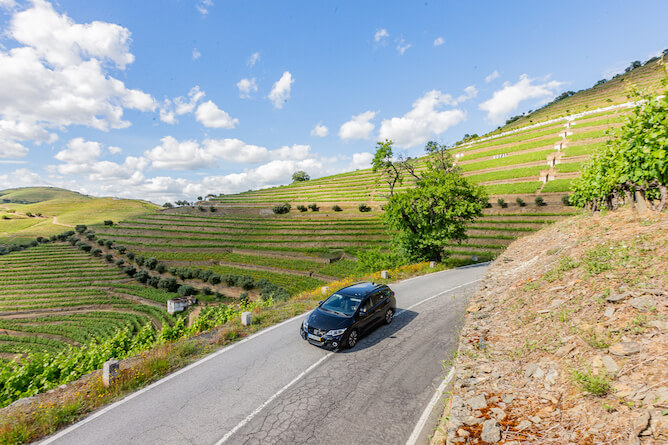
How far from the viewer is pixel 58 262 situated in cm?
5481

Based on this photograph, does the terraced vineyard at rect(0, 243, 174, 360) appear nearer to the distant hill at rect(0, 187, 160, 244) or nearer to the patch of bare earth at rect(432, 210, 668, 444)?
the distant hill at rect(0, 187, 160, 244)

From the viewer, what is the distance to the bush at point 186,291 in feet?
131

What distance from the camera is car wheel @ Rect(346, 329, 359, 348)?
28.5 feet

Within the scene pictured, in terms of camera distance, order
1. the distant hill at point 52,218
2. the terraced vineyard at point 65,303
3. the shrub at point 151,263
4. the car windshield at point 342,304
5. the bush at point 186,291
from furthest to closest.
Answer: the distant hill at point 52,218 → the shrub at point 151,263 → the bush at point 186,291 → the terraced vineyard at point 65,303 → the car windshield at point 342,304

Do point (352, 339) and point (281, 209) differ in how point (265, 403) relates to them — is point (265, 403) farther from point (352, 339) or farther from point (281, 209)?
point (281, 209)

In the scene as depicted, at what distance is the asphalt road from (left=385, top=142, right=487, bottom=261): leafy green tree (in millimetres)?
14597

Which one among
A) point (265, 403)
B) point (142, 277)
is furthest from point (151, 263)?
point (265, 403)

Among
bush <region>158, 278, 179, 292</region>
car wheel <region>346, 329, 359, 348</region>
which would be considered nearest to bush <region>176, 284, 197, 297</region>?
bush <region>158, 278, 179, 292</region>

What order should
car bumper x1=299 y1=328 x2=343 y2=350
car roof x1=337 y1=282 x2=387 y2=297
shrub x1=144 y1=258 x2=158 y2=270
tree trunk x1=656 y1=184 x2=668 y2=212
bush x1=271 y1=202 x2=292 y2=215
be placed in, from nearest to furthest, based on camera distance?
1. tree trunk x1=656 y1=184 x2=668 y2=212
2. car bumper x1=299 y1=328 x2=343 y2=350
3. car roof x1=337 y1=282 x2=387 y2=297
4. shrub x1=144 y1=258 x2=158 y2=270
5. bush x1=271 y1=202 x2=292 y2=215

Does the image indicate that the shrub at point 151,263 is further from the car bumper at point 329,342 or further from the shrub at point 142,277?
the car bumper at point 329,342

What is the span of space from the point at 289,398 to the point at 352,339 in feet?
9.79

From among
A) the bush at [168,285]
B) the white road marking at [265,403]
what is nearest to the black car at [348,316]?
the white road marking at [265,403]

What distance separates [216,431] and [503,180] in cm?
5943

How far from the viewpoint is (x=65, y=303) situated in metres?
40.0
